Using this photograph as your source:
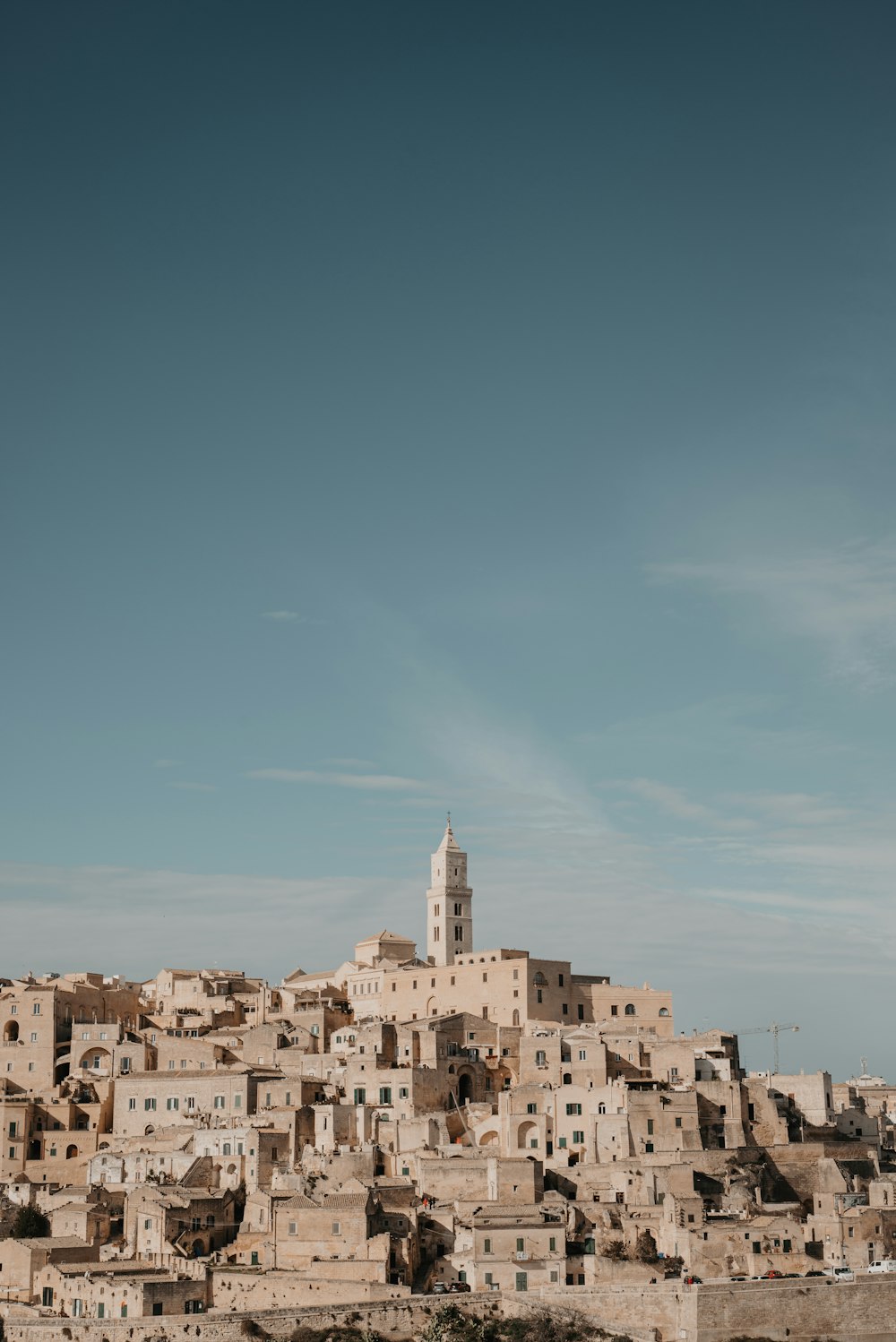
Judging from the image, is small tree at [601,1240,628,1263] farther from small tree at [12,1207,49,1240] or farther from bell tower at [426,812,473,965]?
bell tower at [426,812,473,965]

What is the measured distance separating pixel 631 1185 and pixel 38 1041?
33.4m

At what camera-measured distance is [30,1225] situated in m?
70.4

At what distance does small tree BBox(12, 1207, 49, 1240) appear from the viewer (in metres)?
70.1

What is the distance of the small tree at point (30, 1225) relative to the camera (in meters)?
70.1

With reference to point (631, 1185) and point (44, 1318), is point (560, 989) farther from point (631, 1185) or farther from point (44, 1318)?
point (44, 1318)

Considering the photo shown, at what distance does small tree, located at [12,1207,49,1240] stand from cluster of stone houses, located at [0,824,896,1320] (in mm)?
398

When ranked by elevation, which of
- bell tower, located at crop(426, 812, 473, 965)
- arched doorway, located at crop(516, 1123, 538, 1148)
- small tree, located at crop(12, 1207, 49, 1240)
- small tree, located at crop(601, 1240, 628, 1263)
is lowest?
small tree, located at crop(601, 1240, 628, 1263)

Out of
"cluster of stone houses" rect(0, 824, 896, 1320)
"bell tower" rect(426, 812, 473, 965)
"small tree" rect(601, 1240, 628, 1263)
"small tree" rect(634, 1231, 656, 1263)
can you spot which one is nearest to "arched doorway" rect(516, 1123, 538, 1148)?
"cluster of stone houses" rect(0, 824, 896, 1320)

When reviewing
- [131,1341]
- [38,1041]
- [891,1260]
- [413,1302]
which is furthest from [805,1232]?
[38,1041]

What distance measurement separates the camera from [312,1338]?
58812 mm

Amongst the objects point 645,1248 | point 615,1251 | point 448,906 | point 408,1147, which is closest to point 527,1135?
point 408,1147

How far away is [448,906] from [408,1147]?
1247 inches

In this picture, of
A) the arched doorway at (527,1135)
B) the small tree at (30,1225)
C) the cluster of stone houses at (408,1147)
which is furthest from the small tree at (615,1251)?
the small tree at (30,1225)

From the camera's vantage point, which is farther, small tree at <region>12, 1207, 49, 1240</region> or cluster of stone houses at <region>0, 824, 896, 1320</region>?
small tree at <region>12, 1207, 49, 1240</region>
